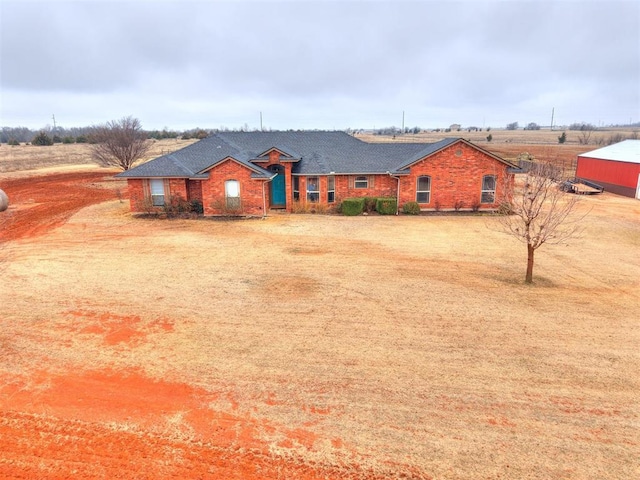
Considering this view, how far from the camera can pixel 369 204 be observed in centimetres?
2773

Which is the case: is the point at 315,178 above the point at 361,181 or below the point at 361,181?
above

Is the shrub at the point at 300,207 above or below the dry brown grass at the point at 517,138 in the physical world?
below

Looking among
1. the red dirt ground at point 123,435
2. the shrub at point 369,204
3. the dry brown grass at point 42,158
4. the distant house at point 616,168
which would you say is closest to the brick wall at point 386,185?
the shrub at point 369,204

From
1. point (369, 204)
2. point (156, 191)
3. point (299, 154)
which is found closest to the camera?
point (156, 191)

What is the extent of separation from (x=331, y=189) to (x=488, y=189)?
33.3ft

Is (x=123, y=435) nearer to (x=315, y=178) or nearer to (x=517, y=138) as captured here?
(x=315, y=178)

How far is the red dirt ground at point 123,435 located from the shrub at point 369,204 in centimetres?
2021

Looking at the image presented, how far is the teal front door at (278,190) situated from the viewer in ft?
95.8

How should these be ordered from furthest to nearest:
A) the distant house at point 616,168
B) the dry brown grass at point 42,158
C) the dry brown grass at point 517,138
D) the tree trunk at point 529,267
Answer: the dry brown grass at point 517,138 < the dry brown grass at point 42,158 < the distant house at point 616,168 < the tree trunk at point 529,267

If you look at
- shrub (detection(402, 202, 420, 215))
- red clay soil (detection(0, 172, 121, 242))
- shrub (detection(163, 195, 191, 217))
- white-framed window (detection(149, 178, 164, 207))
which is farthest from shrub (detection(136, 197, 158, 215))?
shrub (detection(402, 202, 420, 215))

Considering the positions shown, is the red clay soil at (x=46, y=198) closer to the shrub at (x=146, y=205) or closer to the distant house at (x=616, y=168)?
the shrub at (x=146, y=205)

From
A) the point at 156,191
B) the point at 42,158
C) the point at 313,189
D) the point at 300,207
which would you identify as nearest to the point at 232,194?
the point at 300,207

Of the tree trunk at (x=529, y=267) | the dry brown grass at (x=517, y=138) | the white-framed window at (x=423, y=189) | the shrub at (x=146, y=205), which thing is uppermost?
the dry brown grass at (x=517, y=138)

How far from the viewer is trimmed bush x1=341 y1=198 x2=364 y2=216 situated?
27.0 m
